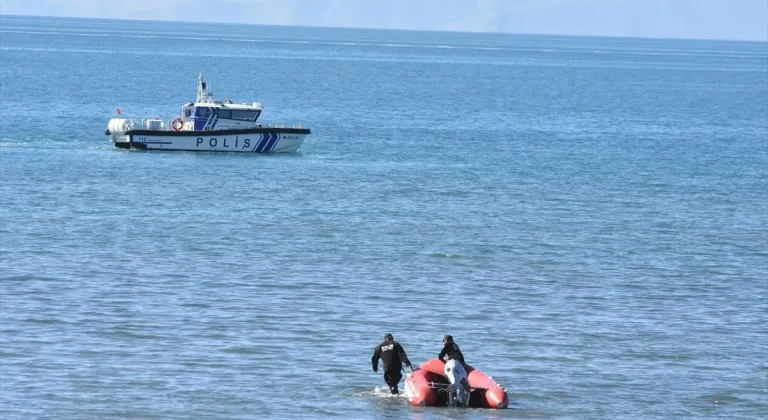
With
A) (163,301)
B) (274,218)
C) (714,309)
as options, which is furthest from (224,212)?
(714,309)

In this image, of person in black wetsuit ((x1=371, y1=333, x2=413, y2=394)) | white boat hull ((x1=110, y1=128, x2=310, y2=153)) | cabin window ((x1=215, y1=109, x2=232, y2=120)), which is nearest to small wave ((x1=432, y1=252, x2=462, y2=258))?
person in black wetsuit ((x1=371, y1=333, x2=413, y2=394))

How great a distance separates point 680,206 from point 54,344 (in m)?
34.7

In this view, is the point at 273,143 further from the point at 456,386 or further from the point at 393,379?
the point at 456,386

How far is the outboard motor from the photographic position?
27234 mm

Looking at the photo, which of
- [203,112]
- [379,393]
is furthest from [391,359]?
[203,112]

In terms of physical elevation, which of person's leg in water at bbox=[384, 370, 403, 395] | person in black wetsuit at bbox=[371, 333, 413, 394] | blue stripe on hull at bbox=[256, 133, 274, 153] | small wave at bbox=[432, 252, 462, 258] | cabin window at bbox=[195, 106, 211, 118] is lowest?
person's leg in water at bbox=[384, 370, 403, 395]

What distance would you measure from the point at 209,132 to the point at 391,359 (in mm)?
46319

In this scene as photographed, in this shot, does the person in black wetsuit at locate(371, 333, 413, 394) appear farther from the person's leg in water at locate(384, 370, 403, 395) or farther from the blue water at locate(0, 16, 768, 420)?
the blue water at locate(0, 16, 768, 420)

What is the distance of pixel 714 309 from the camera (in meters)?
38.1

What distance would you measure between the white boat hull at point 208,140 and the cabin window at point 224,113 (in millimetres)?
895

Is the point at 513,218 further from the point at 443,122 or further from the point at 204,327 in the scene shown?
the point at 443,122

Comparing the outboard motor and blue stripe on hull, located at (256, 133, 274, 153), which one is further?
blue stripe on hull, located at (256, 133, 274, 153)

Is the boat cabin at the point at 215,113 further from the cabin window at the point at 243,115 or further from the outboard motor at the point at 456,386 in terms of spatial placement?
the outboard motor at the point at 456,386

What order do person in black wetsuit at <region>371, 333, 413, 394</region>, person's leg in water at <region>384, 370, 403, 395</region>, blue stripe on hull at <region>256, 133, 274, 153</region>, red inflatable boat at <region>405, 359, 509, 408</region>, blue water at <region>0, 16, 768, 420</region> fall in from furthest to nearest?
blue stripe on hull at <region>256, 133, 274, 153</region>, blue water at <region>0, 16, 768, 420</region>, person's leg in water at <region>384, 370, 403, 395</region>, person in black wetsuit at <region>371, 333, 413, 394</region>, red inflatable boat at <region>405, 359, 509, 408</region>
